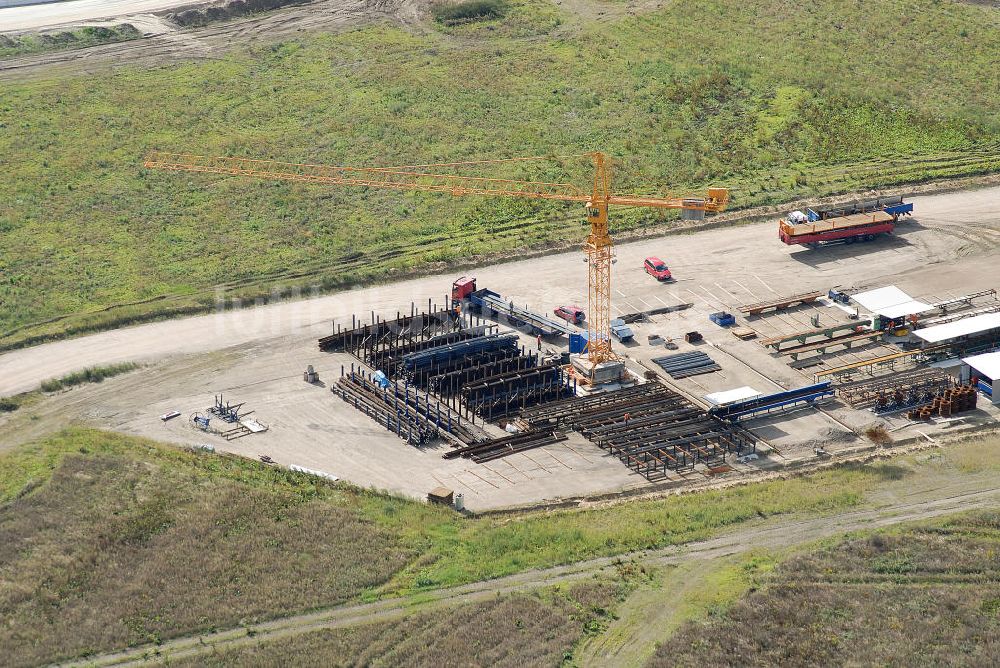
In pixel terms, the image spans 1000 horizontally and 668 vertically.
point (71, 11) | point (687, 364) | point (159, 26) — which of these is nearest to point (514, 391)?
point (687, 364)

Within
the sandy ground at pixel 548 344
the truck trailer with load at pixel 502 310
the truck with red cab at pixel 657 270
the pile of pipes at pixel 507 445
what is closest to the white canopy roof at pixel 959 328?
the sandy ground at pixel 548 344

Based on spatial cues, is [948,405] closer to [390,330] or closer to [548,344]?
[548,344]

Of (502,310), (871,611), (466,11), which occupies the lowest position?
(871,611)

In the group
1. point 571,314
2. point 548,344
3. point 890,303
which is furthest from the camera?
point 571,314

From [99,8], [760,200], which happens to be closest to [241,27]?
[99,8]

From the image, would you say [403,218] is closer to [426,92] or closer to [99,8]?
[426,92]

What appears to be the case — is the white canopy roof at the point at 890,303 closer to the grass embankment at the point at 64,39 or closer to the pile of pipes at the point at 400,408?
the pile of pipes at the point at 400,408
